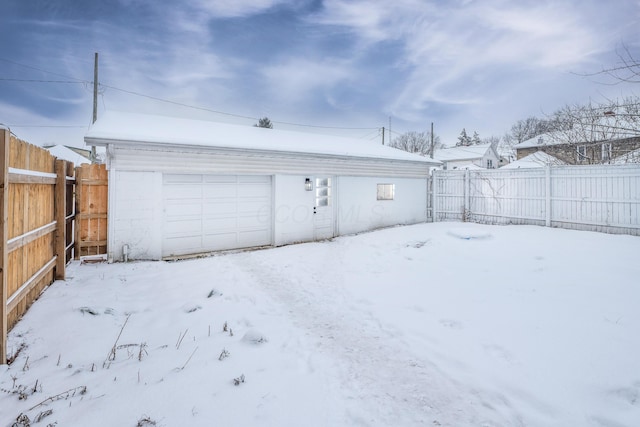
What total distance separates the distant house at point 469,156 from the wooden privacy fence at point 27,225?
3616cm

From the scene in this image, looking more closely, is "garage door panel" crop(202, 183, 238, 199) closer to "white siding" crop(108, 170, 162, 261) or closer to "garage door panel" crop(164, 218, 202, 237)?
"garage door panel" crop(164, 218, 202, 237)

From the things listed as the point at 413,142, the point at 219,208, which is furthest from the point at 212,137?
the point at 413,142

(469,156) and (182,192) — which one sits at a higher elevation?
(469,156)

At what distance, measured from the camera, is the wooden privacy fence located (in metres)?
2.84

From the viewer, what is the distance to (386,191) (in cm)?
1189

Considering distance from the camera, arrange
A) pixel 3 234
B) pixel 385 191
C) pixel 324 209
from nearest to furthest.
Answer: pixel 3 234, pixel 324 209, pixel 385 191

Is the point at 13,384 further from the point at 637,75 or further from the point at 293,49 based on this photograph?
the point at 293,49

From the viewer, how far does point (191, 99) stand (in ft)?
66.0

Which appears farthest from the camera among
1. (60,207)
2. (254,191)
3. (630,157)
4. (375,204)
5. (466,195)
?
(630,157)

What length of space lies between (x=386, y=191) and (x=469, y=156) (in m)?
28.9

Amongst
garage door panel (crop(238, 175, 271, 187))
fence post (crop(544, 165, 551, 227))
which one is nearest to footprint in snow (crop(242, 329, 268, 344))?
garage door panel (crop(238, 175, 271, 187))

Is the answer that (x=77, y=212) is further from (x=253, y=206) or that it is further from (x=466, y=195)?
(x=466, y=195)

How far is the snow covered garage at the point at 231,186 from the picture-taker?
7.28 m

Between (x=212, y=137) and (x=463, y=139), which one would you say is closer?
(x=212, y=137)
